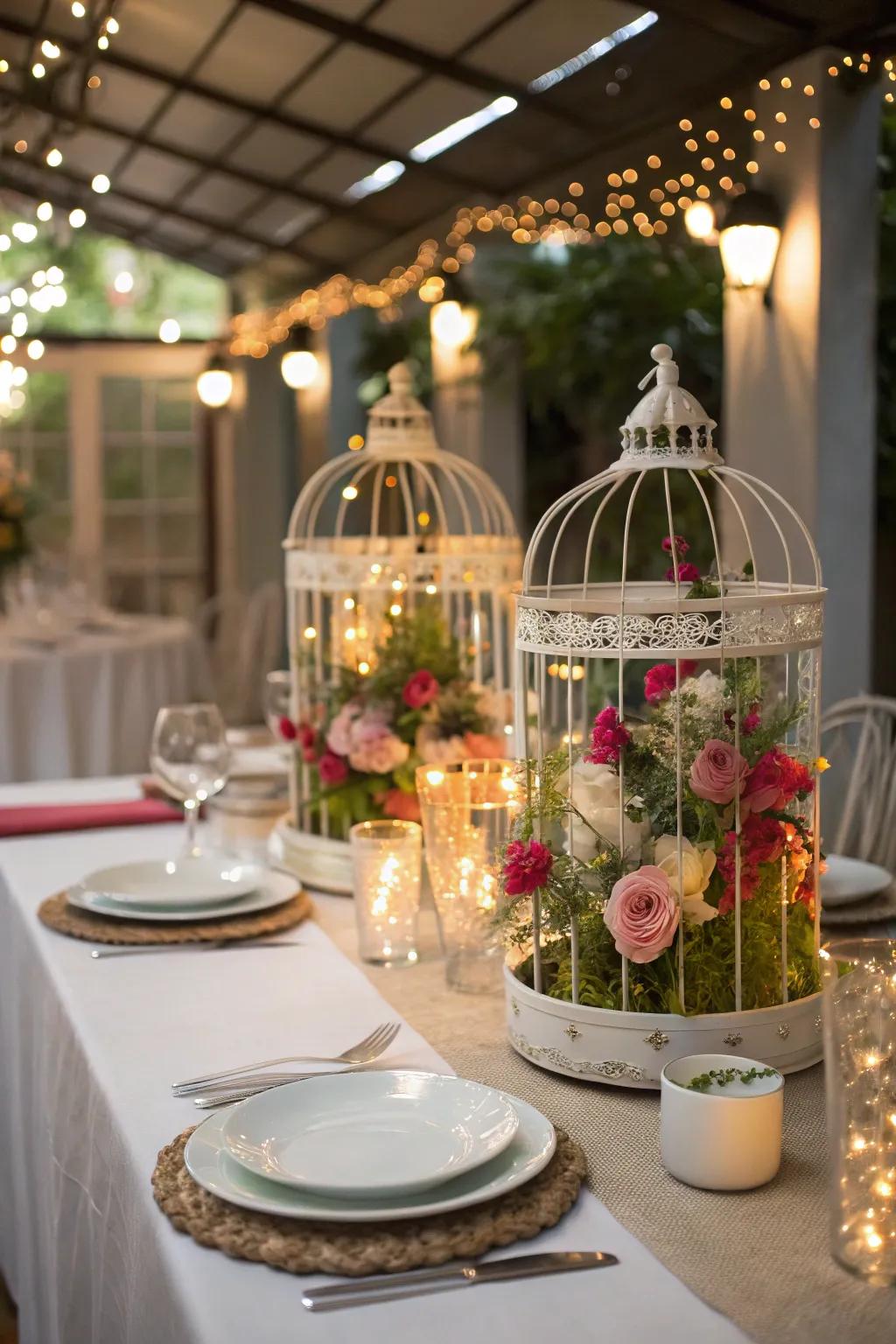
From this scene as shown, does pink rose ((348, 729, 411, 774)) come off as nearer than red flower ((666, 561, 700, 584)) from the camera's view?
No

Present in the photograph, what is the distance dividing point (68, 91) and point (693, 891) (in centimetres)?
592

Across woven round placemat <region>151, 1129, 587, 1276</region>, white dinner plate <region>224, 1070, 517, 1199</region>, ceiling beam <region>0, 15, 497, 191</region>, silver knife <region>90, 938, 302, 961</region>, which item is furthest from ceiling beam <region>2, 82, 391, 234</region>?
woven round placemat <region>151, 1129, 587, 1276</region>

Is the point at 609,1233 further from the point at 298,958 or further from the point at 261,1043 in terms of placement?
the point at 298,958

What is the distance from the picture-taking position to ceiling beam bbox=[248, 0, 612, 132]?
461 cm

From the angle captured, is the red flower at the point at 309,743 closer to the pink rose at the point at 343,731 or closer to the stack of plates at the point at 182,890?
the pink rose at the point at 343,731

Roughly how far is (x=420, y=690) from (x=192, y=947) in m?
0.49

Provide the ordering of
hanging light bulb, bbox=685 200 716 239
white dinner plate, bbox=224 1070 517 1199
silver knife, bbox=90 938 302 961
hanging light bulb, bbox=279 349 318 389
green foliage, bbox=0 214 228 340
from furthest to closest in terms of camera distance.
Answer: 1. green foliage, bbox=0 214 228 340
2. hanging light bulb, bbox=279 349 318 389
3. hanging light bulb, bbox=685 200 716 239
4. silver knife, bbox=90 938 302 961
5. white dinner plate, bbox=224 1070 517 1199

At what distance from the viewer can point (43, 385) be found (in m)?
9.39

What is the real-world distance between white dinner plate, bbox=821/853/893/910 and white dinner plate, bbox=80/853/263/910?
2.52ft

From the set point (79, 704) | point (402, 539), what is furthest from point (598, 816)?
point (79, 704)

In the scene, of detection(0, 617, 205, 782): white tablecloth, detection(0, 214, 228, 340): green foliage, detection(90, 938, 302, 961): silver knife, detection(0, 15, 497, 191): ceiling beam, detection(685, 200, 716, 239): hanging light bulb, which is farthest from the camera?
detection(0, 214, 228, 340): green foliage

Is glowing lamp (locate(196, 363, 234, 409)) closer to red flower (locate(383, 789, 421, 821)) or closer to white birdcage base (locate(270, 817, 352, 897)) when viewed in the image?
white birdcage base (locate(270, 817, 352, 897))

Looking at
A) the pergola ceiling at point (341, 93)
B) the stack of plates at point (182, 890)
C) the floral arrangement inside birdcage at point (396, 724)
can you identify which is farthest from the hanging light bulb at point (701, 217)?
the stack of plates at point (182, 890)

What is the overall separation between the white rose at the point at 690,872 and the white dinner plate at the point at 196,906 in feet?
2.40
